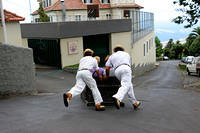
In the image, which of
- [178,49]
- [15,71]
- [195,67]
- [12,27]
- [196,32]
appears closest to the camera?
[15,71]

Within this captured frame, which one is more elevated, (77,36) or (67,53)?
(77,36)

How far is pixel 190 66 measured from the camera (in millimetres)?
22812

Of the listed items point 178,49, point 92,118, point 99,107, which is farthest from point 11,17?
point 178,49

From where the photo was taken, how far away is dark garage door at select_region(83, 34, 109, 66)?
20545 mm

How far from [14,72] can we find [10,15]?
6515 millimetres

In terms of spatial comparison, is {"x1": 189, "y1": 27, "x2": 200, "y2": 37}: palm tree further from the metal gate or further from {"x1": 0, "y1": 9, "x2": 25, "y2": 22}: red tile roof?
{"x1": 0, "y1": 9, "x2": 25, "y2": 22}: red tile roof

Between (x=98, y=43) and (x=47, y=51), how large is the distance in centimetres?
466

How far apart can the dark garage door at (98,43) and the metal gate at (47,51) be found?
287 centimetres

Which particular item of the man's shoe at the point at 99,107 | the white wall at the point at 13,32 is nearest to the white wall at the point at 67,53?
the white wall at the point at 13,32

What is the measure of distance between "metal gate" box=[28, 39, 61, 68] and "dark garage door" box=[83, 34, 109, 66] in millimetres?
2867

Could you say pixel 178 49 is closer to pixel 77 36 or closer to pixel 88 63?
pixel 77 36

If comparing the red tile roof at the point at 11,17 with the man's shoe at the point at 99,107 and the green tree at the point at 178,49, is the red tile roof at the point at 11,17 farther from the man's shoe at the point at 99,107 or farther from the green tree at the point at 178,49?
the green tree at the point at 178,49

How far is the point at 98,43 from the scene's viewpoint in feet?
70.6

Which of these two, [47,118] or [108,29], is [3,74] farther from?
[108,29]
